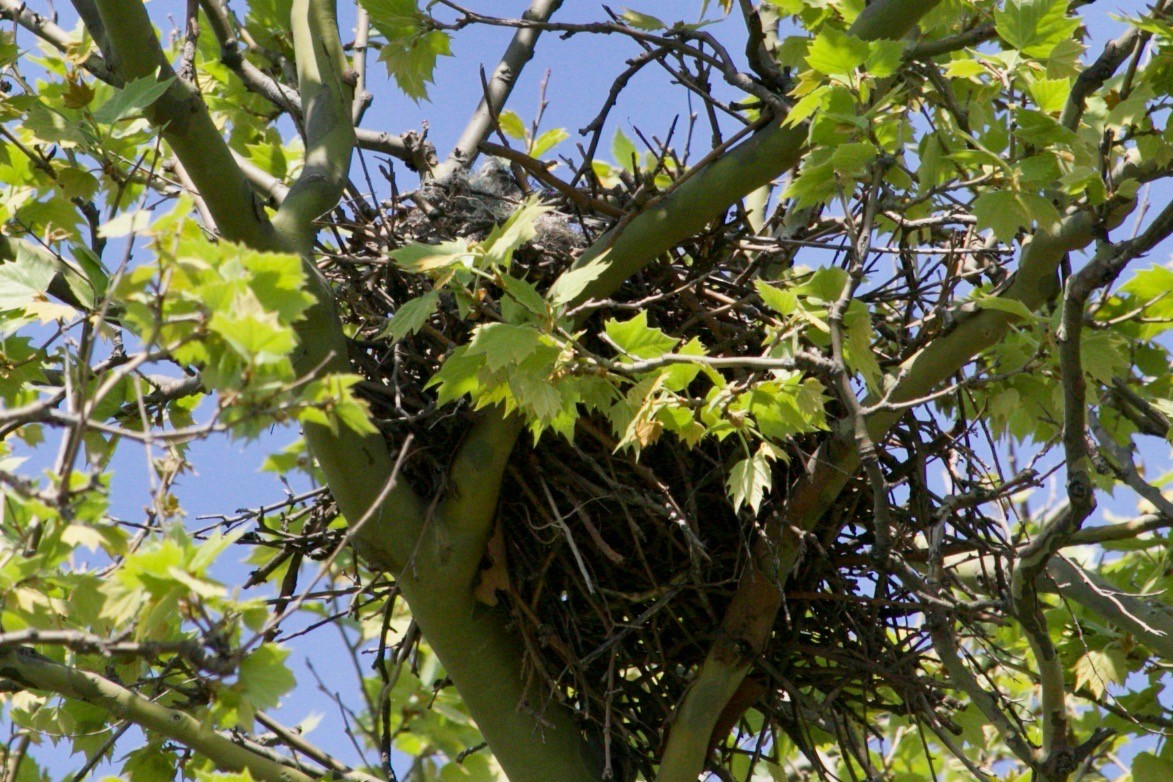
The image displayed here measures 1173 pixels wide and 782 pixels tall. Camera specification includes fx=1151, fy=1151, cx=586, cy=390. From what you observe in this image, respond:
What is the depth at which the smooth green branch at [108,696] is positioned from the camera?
1.93 meters

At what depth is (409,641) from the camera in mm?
2467

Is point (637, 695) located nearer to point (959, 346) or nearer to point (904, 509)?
point (904, 509)

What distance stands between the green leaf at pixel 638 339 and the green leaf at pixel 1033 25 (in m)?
0.79

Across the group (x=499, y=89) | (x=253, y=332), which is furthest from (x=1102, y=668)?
(x=253, y=332)

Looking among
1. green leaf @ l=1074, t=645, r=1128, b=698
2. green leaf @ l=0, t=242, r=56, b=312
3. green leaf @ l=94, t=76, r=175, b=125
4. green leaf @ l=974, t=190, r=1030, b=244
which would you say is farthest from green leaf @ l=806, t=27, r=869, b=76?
green leaf @ l=1074, t=645, r=1128, b=698

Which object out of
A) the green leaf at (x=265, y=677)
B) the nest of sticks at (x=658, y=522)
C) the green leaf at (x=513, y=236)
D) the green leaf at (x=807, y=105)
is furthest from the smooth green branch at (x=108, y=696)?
the green leaf at (x=807, y=105)

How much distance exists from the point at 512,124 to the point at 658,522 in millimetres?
1348

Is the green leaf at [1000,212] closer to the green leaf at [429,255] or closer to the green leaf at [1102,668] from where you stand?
the green leaf at [429,255]

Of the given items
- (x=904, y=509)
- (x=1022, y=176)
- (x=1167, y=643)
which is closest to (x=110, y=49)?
(x=1022, y=176)

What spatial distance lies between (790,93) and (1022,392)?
2.62 feet

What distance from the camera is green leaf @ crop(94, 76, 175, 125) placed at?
1830 millimetres

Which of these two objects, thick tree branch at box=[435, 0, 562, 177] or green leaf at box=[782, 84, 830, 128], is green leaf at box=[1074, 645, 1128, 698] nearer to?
green leaf at box=[782, 84, 830, 128]

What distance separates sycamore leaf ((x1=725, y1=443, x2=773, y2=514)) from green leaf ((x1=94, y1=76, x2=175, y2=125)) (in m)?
1.13

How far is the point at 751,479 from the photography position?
1.94 metres
